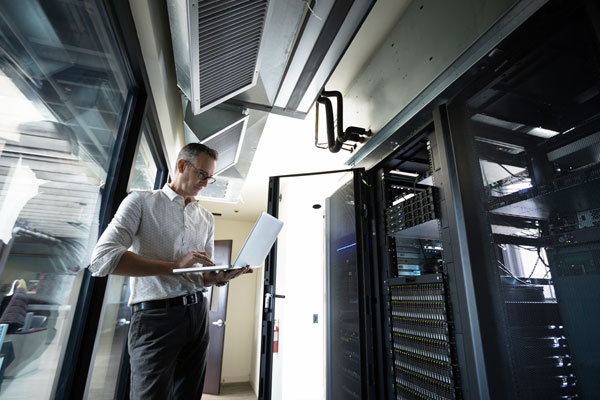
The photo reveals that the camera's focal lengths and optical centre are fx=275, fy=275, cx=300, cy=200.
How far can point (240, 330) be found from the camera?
4582 mm

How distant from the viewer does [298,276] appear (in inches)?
124

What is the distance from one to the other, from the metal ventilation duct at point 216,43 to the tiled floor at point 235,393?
3.99 meters

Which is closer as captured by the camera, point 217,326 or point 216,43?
point 216,43

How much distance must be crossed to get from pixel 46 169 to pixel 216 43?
69cm

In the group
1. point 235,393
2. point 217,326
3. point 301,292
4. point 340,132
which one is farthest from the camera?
point 217,326

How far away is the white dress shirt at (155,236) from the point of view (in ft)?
2.94

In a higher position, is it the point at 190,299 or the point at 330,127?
the point at 330,127

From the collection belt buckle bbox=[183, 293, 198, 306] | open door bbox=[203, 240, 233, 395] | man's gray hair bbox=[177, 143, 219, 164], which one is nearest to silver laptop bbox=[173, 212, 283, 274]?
belt buckle bbox=[183, 293, 198, 306]

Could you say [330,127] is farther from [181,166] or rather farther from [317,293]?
[317,293]

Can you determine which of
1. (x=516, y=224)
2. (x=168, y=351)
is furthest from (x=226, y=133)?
(x=516, y=224)

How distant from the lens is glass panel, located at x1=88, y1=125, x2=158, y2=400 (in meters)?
1.33

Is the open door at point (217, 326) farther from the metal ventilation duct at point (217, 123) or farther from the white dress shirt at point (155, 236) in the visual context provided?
the white dress shirt at point (155, 236)

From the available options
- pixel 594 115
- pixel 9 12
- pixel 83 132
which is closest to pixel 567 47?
pixel 594 115

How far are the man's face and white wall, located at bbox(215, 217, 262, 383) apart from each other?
3626 millimetres
